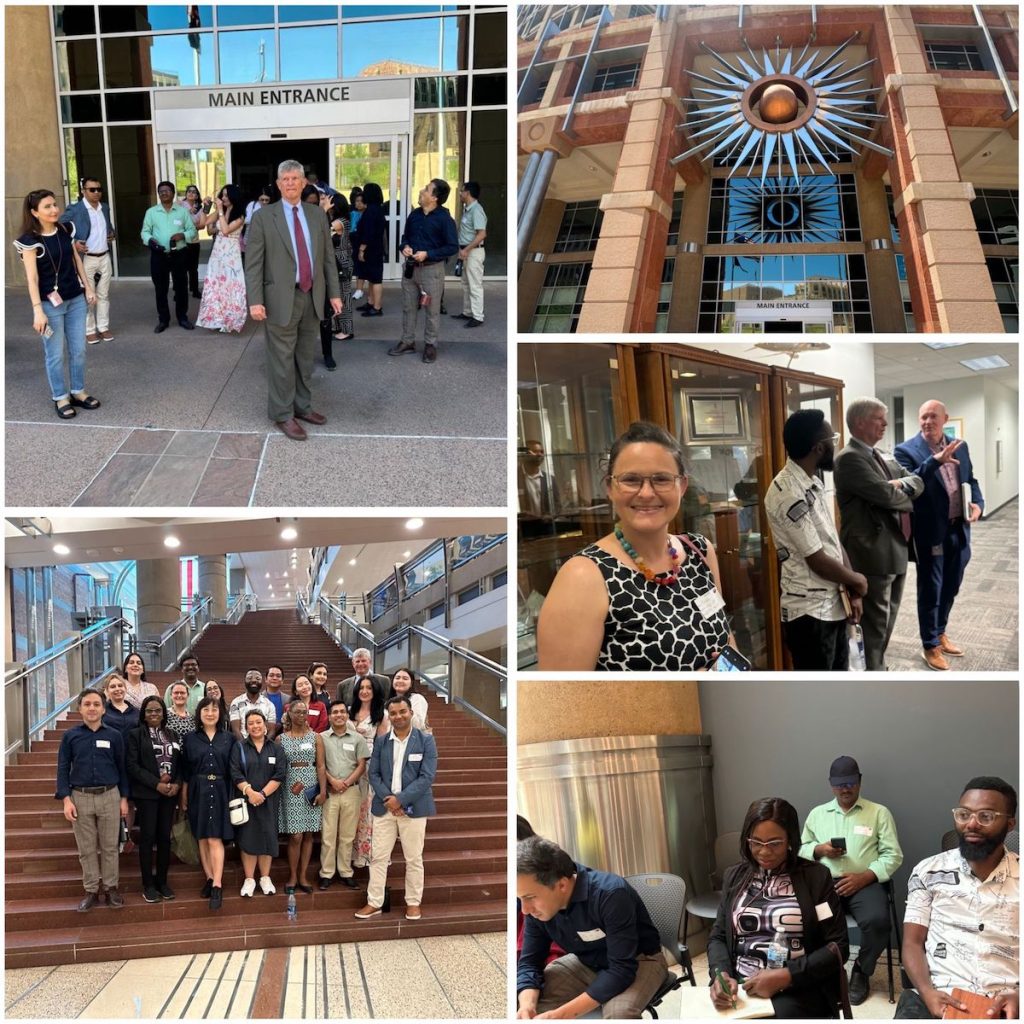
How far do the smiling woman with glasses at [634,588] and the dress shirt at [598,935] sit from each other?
2.65 ft

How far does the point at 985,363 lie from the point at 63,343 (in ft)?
13.8

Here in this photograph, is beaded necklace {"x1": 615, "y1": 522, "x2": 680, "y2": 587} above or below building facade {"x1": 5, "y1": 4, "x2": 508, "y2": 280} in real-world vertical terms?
below

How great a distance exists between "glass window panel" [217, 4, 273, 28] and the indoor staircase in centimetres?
697

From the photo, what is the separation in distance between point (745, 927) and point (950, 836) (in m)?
0.84

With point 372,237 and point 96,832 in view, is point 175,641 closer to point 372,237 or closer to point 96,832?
point 372,237

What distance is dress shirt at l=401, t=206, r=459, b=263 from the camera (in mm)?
5195

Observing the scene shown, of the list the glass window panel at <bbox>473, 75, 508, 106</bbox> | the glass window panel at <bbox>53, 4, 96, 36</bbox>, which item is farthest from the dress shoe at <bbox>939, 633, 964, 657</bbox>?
the glass window panel at <bbox>53, 4, 96, 36</bbox>

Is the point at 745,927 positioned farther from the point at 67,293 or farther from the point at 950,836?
the point at 67,293

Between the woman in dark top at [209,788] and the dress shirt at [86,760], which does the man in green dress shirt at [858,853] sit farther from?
the dress shirt at [86,760]

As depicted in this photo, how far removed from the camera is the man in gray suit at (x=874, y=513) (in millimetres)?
2947

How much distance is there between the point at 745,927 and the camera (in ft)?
9.48

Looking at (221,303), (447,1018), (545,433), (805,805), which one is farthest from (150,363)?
(805,805)

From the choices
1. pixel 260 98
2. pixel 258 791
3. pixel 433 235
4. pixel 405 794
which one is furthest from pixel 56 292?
pixel 260 98

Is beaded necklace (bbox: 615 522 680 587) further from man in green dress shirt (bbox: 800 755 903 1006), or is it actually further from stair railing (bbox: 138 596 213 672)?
stair railing (bbox: 138 596 213 672)
